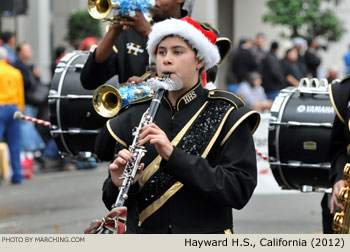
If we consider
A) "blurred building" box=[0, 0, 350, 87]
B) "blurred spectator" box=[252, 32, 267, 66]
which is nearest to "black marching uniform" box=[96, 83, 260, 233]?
"blurred spectator" box=[252, 32, 267, 66]

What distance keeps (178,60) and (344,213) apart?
103 cm

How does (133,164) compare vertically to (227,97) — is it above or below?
below

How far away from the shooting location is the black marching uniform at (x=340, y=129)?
4.51m

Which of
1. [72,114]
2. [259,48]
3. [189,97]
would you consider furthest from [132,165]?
[259,48]

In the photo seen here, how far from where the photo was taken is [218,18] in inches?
1190

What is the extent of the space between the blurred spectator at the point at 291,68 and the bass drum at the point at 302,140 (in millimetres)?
11475

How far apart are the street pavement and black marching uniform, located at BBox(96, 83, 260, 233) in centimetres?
467

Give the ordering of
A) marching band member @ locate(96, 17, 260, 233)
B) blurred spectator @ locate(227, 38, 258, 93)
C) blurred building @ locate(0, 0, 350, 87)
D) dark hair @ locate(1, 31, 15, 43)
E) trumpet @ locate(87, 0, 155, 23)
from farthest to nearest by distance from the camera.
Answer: blurred building @ locate(0, 0, 350, 87) → blurred spectator @ locate(227, 38, 258, 93) → dark hair @ locate(1, 31, 15, 43) → trumpet @ locate(87, 0, 155, 23) → marching band member @ locate(96, 17, 260, 233)

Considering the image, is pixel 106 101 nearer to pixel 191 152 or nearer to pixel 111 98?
pixel 111 98

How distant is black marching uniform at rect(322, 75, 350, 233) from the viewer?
451 centimetres

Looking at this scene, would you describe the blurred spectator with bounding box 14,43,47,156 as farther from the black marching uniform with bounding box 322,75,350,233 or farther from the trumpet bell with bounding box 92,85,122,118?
the black marching uniform with bounding box 322,75,350,233

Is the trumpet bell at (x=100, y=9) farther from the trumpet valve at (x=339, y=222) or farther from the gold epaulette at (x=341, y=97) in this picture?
the trumpet valve at (x=339, y=222)

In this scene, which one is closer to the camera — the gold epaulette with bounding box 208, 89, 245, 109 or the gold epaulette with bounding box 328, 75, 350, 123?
the gold epaulette with bounding box 208, 89, 245, 109

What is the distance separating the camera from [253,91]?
17750mm
